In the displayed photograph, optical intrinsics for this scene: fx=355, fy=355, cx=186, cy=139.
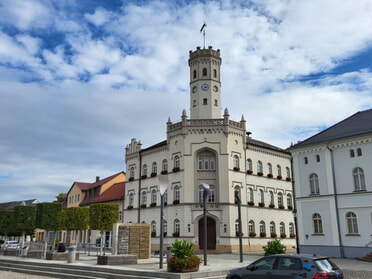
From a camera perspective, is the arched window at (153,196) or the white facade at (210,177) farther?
the arched window at (153,196)

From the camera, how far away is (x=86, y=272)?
63.4 ft

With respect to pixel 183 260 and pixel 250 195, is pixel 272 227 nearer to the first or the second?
pixel 250 195

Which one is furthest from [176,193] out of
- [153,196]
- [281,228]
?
[281,228]

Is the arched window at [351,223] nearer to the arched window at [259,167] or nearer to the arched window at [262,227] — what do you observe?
the arched window at [262,227]

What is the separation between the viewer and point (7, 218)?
1478 inches

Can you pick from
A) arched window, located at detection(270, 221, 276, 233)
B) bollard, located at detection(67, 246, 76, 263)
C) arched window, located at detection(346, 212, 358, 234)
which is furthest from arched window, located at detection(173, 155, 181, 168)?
bollard, located at detection(67, 246, 76, 263)

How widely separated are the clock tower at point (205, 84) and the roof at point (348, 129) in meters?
14.7

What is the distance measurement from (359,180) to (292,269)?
20514 millimetres

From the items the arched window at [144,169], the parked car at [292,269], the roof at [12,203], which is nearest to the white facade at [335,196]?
the parked car at [292,269]

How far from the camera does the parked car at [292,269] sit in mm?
11570

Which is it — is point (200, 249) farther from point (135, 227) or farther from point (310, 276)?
point (310, 276)

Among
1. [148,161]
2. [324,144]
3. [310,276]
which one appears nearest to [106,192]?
[148,161]

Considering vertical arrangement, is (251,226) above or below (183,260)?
above

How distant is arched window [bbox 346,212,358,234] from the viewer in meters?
28.9
